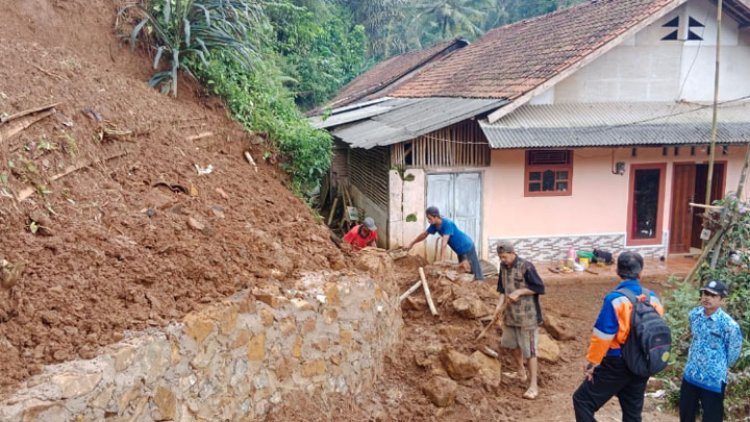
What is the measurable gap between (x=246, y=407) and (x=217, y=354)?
514 millimetres

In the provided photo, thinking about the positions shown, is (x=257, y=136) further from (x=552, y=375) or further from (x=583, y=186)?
(x=583, y=186)

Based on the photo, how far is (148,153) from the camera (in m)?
5.94

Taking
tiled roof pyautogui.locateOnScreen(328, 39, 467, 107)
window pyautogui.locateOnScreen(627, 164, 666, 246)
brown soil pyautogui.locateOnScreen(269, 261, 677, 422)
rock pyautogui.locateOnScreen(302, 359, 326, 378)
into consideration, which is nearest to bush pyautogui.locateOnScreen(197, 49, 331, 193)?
brown soil pyautogui.locateOnScreen(269, 261, 677, 422)

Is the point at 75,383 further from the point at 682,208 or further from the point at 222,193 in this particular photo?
the point at 682,208

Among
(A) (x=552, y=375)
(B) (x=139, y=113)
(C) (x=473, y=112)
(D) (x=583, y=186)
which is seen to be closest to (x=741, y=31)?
(D) (x=583, y=186)

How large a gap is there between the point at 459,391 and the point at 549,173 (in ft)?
21.0

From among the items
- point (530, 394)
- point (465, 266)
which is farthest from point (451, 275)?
point (530, 394)

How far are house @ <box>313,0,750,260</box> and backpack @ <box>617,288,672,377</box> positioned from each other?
572 centimetres

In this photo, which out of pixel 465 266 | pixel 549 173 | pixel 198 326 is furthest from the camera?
pixel 549 173

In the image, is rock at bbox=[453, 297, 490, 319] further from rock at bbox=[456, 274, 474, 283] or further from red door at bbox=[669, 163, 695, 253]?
red door at bbox=[669, 163, 695, 253]

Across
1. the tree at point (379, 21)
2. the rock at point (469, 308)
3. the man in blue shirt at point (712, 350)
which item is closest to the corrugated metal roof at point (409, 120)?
the rock at point (469, 308)

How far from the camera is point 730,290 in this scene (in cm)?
679

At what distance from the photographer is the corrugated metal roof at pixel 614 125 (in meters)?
10.2

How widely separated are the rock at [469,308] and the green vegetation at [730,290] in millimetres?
2176
